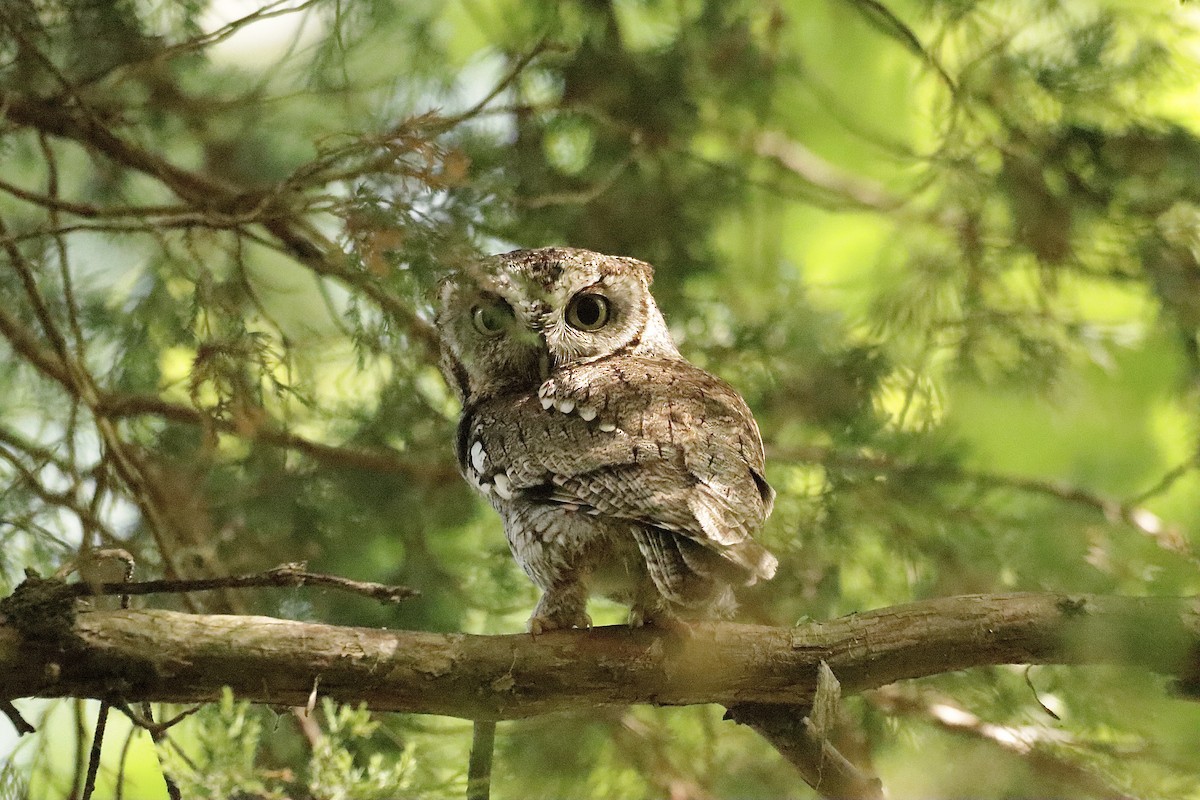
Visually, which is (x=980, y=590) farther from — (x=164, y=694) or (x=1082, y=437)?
(x=164, y=694)

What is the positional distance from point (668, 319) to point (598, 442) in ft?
3.61

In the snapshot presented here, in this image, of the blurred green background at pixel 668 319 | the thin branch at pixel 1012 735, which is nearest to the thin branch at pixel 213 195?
the blurred green background at pixel 668 319

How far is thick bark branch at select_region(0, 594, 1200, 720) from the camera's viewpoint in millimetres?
1760

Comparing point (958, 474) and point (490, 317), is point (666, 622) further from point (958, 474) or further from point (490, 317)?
point (958, 474)

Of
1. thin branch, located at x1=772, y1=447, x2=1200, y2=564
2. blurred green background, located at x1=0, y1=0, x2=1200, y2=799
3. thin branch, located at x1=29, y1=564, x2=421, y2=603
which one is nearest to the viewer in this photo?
thin branch, located at x1=29, y1=564, x2=421, y2=603

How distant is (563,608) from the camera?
2.03m

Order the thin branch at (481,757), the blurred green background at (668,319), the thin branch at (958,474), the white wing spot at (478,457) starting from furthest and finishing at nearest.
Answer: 1. the thin branch at (958,474)
2. the blurred green background at (668,319)
3. the white wing spot at (478,457)
4. the thin branch at (481,757)

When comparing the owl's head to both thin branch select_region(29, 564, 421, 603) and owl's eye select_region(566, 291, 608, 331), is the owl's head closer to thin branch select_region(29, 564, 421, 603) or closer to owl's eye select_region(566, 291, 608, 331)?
owl's eye select_region(566, 291, 608, 331)

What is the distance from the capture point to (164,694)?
71.0 inches

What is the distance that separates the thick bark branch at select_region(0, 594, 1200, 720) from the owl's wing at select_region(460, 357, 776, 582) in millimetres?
255

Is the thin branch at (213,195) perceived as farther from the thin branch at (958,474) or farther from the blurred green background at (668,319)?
the thin branch at (958,474)

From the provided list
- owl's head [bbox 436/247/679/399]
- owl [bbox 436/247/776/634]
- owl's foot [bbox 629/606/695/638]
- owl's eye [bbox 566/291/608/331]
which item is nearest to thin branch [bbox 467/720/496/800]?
owl [bbox 436/247/776/634]

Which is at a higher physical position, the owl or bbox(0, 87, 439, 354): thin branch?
bbox(0, 87, 439, 354): thin branch

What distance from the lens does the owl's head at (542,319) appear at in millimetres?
2336
